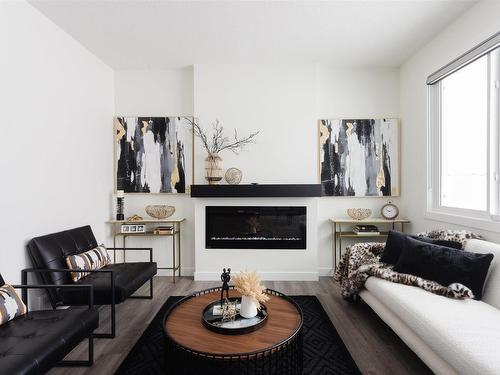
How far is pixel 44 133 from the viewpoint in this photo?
2.65 metres

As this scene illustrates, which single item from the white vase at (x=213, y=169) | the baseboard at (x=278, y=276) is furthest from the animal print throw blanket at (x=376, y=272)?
the white vase at (x=213, y=169)

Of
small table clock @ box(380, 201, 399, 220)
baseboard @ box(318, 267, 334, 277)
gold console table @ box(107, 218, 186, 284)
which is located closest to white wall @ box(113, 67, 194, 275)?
gold console table @ box(107, 218, 186, 284)

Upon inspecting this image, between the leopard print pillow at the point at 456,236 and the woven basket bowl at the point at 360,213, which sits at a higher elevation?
the woven basket bowl at the point at 360,213

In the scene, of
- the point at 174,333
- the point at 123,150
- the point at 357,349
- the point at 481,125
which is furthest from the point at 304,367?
the point at 123,150

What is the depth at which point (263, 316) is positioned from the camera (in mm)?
1889

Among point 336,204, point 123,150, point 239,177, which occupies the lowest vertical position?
point 336,204

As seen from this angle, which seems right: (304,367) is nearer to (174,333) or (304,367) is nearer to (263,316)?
(263,316)

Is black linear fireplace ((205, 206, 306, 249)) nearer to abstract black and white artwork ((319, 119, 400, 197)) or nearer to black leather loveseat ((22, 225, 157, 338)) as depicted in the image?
abstract black and white artwork ((319, 119, 400, 197))

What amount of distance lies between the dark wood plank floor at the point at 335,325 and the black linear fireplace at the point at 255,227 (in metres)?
0.49

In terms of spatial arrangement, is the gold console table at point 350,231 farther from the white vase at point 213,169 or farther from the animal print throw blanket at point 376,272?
A: the white vase at point 213,169

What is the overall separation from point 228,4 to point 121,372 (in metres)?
2.91

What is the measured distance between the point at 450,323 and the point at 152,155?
355cm

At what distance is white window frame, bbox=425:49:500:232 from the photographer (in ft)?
7.91

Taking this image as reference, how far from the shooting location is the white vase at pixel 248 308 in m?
1.87
